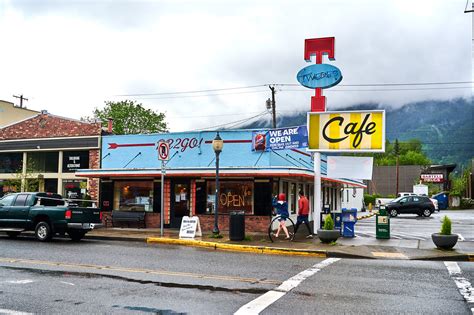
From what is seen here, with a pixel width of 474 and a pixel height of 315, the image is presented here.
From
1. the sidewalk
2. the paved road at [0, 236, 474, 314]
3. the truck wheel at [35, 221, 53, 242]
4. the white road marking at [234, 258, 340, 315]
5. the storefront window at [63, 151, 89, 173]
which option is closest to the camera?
the white road marking at [234, 258, 340, 315]

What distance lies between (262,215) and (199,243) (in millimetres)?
4554

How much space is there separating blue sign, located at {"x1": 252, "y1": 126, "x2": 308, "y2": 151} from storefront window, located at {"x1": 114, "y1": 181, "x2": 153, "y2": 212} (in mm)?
5596

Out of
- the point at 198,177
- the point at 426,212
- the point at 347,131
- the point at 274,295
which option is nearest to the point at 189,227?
the point at 198,177

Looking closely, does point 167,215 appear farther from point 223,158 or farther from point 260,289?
point 260,289

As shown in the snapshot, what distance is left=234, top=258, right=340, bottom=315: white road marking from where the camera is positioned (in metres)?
7.71

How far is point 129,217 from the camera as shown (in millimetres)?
23141

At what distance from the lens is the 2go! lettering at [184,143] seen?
77.4 ft

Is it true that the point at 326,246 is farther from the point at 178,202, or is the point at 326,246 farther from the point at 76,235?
the point at 76,235

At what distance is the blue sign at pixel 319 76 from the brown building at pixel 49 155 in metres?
12.2

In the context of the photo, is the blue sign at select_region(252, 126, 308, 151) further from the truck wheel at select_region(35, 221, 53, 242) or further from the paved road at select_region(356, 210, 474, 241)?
the truck wheel at select_region(35, 221, 53, 242)

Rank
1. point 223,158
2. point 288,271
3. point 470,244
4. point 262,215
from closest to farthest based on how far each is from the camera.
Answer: point 288,271, point 470,244, point 262,215, point 223,158

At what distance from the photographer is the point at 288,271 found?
11523mm

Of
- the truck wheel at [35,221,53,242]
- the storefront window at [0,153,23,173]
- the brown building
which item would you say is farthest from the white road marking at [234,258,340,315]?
the storefront window at [0,153,23,173]

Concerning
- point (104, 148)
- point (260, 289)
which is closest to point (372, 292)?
point (260, 289)
